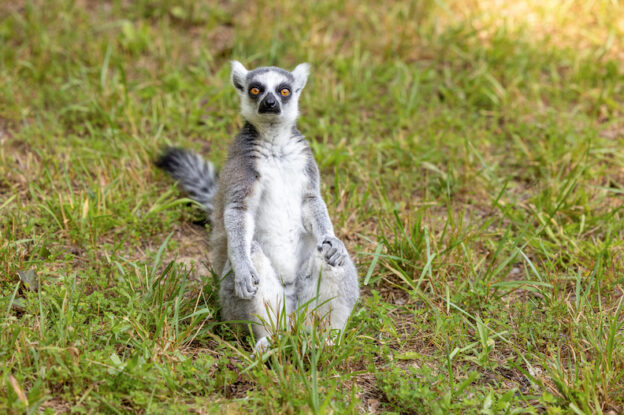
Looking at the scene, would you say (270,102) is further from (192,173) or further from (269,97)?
(192,173)

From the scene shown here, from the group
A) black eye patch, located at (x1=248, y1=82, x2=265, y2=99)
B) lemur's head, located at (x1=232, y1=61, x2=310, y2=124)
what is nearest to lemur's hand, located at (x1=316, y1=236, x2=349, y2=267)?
lemur's head, located at (x1=232, y1=61, x2=310, y2=124)

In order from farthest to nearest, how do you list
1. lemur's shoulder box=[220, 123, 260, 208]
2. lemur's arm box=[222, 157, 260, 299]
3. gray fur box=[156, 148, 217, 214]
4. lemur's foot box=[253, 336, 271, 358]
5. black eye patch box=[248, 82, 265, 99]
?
gray fur box=[156, 148, 217, 214] < black eye patch box=[248, 82, 265, 99] < lemur's shoulder box=[220, 123, 260, 208] < lemur's arm box=[222, 157, 260, 299] < lemur's foot box=[253, 336, 271, 358]

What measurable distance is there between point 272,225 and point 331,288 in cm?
50

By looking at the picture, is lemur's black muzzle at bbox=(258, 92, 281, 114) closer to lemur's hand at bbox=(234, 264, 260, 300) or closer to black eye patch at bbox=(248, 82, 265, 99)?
black eye patch at bbox=(248, 82, 265, 99)

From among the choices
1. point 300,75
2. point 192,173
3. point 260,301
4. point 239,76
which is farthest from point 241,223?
point 192,173

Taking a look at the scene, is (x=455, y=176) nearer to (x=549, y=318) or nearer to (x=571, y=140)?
(x=571, y=140)

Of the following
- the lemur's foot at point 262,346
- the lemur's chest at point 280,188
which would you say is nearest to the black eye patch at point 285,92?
the lemur's chest at point 280,188

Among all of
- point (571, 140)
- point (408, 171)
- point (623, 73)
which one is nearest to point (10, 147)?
point (408, 171)

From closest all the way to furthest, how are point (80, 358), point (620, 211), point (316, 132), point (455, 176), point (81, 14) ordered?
point (80, 358) → point (620, 211) → point (455, 176) → point (316, 132) → point (81, 14)

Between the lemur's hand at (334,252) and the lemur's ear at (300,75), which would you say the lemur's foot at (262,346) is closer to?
the lemur's hand at (334,252)

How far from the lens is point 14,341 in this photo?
282cm

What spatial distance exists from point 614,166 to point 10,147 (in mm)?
4954

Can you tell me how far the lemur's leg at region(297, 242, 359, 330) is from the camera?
→ 3281mm

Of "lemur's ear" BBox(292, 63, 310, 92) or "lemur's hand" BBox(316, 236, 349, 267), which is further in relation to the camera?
"lemur's ear" BBox(292, 63, 310, 92)
